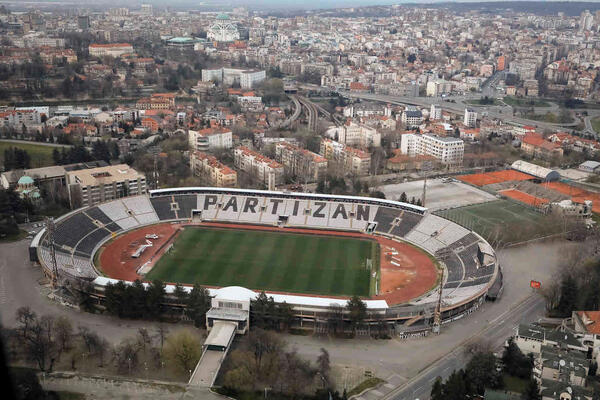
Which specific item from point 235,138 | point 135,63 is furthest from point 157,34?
point 235,138

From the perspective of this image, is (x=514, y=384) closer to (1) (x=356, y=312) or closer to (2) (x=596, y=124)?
(1) (x=356, y=312)

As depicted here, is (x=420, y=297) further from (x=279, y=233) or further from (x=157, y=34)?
(x=157, y=34)

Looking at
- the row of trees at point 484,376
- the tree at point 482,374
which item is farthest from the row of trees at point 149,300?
the tree at point 482,374

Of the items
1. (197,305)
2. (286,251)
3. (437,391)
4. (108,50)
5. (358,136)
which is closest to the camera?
(437,391)

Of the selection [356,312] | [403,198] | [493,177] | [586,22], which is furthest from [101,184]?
[586,22]

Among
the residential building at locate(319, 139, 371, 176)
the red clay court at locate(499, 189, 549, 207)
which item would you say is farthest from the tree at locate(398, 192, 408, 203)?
the residential building at locate(319, 139, 371, 176)
